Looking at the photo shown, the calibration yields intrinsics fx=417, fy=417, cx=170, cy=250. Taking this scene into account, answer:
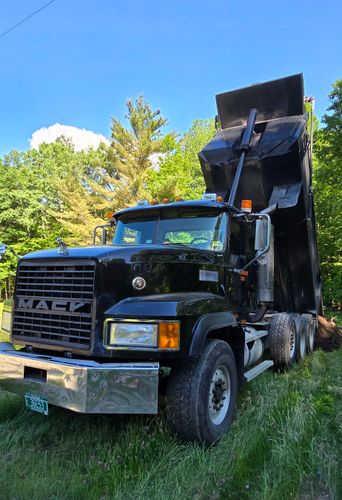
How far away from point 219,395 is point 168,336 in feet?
3.29

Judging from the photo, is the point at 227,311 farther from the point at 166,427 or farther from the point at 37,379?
the point at 37,379

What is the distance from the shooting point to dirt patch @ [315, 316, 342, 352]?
9363mm

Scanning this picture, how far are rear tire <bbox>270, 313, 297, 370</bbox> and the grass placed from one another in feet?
6.26

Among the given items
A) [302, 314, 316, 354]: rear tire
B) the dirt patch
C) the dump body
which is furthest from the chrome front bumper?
the dirt patch

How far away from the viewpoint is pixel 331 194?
53.9 ft

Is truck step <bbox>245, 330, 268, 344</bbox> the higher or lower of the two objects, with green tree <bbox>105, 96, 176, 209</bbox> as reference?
lower

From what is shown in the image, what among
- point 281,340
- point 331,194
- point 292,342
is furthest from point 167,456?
point 331,194

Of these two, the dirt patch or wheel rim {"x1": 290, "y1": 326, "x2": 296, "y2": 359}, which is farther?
the dirt patch

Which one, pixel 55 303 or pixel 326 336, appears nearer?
pixel 55 303

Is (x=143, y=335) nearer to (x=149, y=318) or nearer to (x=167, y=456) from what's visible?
(x=149, y=318)

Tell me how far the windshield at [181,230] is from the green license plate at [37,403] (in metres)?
2.18

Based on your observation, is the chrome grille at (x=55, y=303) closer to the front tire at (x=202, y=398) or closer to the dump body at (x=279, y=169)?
the front tire at (x=202, y=398)

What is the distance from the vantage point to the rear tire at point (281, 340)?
21.0 feet

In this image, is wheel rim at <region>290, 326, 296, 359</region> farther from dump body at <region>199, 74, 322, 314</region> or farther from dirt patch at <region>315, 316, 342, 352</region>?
dirt patch at <region>315, 316, 342, 352</region>
